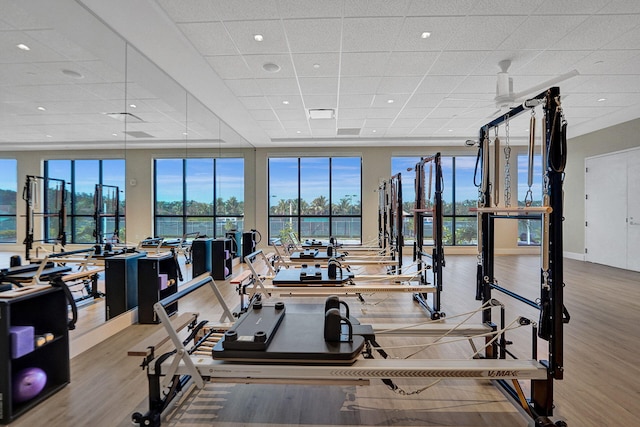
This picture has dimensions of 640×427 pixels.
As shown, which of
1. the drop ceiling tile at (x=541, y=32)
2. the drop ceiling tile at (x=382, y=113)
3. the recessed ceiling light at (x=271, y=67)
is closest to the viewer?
the drop ceiling tile at (x=541, y=32)

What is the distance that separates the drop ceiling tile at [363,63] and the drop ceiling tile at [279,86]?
0.80 metres

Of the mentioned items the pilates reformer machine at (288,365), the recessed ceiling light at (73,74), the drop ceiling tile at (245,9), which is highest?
the drop ceiling tile at (245,9)

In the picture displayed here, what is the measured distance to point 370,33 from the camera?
348 centimetres

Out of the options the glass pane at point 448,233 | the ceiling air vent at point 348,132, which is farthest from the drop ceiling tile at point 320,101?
the glass pane at point 448,233

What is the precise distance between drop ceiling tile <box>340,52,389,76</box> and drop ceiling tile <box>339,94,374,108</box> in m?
0.90

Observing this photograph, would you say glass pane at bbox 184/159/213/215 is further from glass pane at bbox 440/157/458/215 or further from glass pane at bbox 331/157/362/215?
glass pane at bbox 440/157/458/215

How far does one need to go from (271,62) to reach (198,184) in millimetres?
4113

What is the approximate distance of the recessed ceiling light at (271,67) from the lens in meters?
4.18

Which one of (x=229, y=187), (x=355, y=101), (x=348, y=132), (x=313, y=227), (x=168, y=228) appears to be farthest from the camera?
(x=313, y=227)

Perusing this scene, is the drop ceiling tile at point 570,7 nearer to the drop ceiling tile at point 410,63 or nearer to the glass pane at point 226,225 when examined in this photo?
the drop ceiling tile at point 410,63

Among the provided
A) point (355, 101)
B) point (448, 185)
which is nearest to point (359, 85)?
point (355, 101)

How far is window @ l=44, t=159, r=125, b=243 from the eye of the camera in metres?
3.52

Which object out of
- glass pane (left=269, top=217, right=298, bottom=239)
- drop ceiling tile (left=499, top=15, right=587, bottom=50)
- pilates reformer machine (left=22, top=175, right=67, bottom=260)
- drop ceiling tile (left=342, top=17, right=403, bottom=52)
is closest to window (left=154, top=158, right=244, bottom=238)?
glass pane (left=269, top=217, right=298, bottom=239)

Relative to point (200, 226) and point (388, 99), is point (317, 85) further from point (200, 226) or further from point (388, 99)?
point (200, 226)
